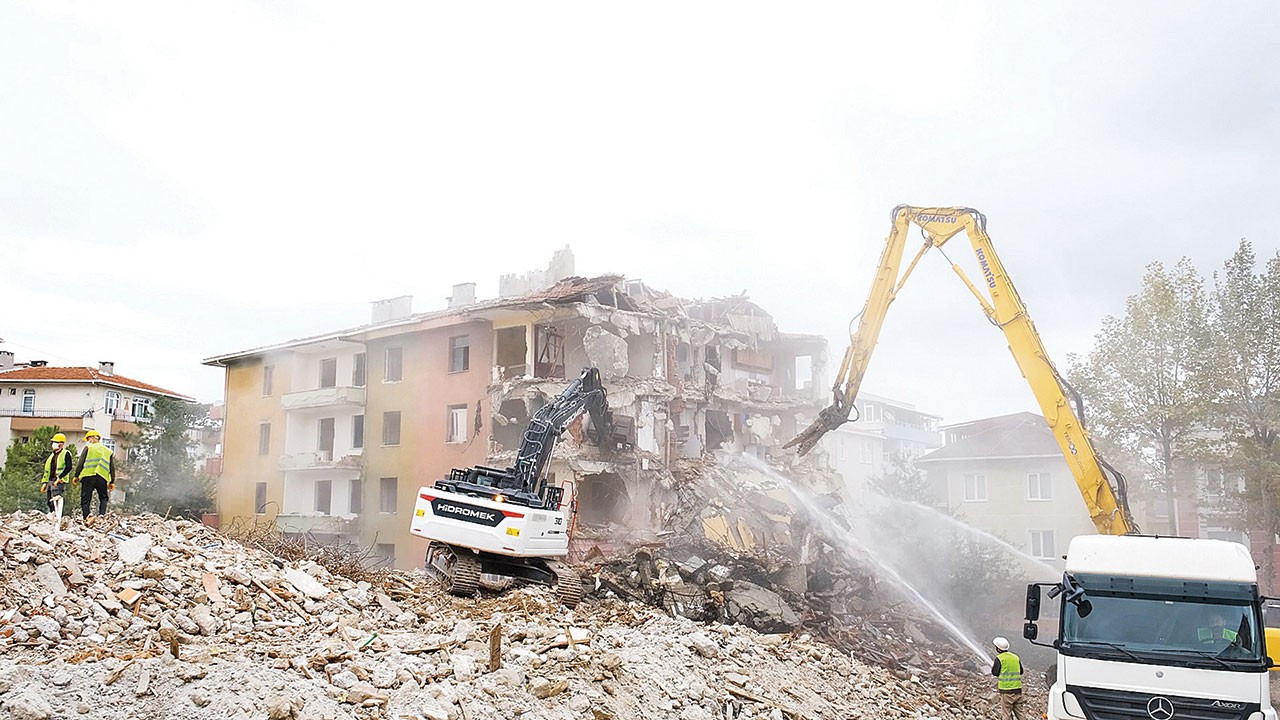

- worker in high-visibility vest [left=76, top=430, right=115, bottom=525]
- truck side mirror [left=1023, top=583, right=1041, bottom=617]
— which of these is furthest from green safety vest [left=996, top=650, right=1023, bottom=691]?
worker in high-visibility vest [left=76, top=430, right=115, bottom=525]

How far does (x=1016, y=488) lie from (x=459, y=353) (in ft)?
77.9

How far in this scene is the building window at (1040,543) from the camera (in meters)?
40.5

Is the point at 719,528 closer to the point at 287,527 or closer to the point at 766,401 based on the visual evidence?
the point at 766,401

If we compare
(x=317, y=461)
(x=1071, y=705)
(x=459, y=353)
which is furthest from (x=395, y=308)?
(x=1071, y=705)

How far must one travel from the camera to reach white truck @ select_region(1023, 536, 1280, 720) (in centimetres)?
1107

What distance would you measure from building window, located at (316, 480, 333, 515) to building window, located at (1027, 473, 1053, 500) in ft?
93.7

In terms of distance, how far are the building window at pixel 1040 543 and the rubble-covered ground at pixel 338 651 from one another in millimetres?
22951

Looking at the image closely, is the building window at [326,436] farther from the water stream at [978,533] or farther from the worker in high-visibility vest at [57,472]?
the water stream at [978,533]

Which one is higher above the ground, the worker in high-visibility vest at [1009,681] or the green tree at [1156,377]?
the green tree at [1156,377]

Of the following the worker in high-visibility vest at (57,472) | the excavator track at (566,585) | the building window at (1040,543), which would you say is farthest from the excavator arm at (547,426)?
the building window at (1040,543)

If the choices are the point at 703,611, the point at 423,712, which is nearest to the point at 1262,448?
the point at 703,611

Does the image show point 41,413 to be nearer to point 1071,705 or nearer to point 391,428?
point 391,428

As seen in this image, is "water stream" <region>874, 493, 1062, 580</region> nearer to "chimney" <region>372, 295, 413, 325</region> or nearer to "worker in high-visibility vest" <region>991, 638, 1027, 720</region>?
"worker in high-visibility vest" <region>991, 638, 1027, 720</region>

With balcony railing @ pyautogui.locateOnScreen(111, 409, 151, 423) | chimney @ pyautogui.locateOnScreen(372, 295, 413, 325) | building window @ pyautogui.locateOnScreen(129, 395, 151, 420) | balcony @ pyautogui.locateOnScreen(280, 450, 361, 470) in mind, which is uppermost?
chimney @ pyautogui.locateOnScreen(372, 295, 413, 325)
